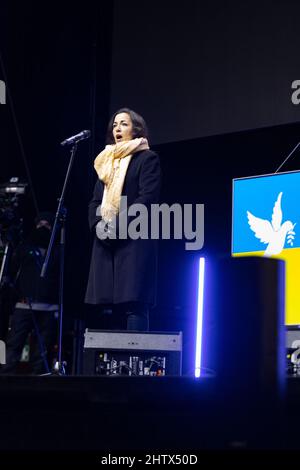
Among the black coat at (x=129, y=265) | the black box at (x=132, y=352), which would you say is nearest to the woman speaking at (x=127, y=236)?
the black coat at (x=129, y=265)

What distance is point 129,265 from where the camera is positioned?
116 inches

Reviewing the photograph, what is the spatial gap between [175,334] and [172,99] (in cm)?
261

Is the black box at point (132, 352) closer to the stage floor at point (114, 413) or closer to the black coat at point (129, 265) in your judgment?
the black coat at point (129, 265)

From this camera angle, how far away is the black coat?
2.94 m

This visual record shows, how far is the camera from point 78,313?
5184mm

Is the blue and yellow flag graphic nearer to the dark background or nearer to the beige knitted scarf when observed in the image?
the beige knitted scarf

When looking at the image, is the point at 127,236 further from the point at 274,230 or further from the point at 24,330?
the point at 24,330

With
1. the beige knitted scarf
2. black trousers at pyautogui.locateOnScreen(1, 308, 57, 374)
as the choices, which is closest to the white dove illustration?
the beige knitted scarf

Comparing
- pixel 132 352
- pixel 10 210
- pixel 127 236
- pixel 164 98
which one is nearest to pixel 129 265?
pixel 127 236

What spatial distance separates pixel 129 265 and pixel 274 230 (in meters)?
0.56

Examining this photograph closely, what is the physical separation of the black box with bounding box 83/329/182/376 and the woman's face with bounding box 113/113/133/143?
783 mm

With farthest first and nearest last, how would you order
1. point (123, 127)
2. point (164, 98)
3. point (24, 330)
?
1. point (164, 98)
2. point (24, 330)
3. point (123, 127)

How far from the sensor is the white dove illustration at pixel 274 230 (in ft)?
8.86

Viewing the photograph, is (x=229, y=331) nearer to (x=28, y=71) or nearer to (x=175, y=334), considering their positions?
(x=175, y=334)
